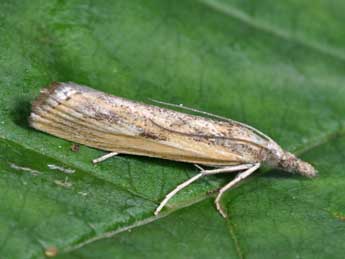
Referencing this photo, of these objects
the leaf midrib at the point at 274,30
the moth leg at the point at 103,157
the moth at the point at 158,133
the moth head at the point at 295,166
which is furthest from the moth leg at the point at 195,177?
the leaf midrib at the point at 274,30

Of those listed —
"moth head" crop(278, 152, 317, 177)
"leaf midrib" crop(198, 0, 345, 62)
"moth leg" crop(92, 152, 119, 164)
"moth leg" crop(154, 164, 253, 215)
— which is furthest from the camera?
"leaf midrib" crop(198, 0, 345, 62)

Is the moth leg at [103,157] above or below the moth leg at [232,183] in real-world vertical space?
above

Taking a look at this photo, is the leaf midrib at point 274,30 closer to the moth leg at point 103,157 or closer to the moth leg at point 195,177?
the moth leg at point 195,177

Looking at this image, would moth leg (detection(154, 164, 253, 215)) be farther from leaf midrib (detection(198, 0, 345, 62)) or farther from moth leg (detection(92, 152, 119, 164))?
leaf midrib (detection(198, 0, 345, 62))

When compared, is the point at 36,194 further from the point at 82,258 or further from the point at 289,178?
the point at 289,178

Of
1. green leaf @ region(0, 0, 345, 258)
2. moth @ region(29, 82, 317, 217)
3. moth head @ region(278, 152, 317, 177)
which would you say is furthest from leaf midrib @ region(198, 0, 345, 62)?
moth head @ region(278, 152, 317, 177)

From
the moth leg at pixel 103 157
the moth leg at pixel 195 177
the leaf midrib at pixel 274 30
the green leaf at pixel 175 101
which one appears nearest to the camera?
the green leaf at pixel 175 101
